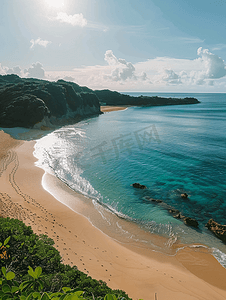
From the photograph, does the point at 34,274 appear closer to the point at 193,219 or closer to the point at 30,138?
the point at 193,219

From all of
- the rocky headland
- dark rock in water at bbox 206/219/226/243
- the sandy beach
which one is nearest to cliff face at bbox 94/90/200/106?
the rocky headland

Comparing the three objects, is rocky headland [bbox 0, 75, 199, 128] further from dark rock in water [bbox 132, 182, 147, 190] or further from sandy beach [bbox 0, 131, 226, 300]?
dark rock in water [bbox 132, 182, 147, 190]

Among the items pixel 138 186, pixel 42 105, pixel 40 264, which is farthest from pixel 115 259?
pixel 42 105

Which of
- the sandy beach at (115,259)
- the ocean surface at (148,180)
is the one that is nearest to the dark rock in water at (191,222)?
the ocean surface at (148,180)

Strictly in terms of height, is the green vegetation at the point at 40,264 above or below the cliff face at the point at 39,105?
below

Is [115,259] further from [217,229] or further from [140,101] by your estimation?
[140,101]

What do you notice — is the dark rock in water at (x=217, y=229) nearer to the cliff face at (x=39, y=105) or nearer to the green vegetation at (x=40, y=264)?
the green vegetation at (x=40, y=264)
